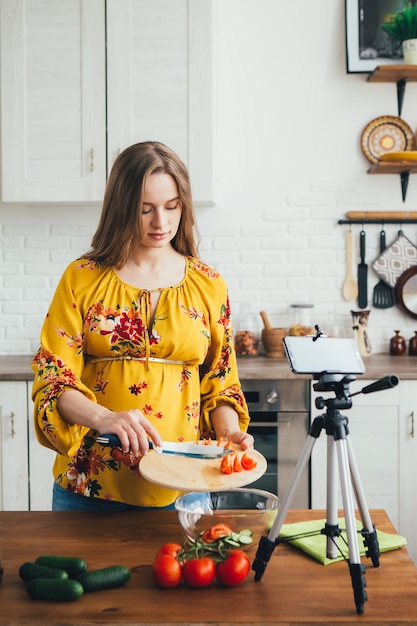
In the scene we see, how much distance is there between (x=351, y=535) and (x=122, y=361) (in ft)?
2.61

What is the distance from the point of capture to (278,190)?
13.0ft

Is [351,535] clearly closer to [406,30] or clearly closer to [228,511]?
[228,511]

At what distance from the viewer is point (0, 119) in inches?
141

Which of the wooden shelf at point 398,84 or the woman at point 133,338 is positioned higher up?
the wooden shelf at point 398,84

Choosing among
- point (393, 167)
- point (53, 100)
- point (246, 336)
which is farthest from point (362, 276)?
point (53, 100)

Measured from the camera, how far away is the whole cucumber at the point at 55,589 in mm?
1288

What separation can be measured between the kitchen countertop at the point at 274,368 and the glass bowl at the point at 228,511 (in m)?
1.70

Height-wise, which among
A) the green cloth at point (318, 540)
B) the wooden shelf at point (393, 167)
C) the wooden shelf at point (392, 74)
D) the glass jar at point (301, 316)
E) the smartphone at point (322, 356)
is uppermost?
the wooden shelf at point (392, 74)

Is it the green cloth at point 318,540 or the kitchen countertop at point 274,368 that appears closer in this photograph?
the green cloth at point 318,540

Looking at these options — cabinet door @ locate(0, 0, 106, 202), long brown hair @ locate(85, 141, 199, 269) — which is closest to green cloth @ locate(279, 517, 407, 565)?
long brown hair @ locate(85, 141, 199, 269)

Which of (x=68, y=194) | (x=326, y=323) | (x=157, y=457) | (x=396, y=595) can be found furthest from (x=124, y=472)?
(x=326, y=323)

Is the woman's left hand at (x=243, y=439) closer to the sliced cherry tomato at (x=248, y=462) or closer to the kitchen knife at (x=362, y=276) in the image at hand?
the sliced cherry tomato at (x=248, y=462)

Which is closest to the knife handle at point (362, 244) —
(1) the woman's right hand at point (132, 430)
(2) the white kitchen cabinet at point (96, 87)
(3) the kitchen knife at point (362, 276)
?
(3) the kitchen knife at point (362, 276)

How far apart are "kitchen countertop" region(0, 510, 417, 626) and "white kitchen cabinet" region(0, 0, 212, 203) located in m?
2.26
